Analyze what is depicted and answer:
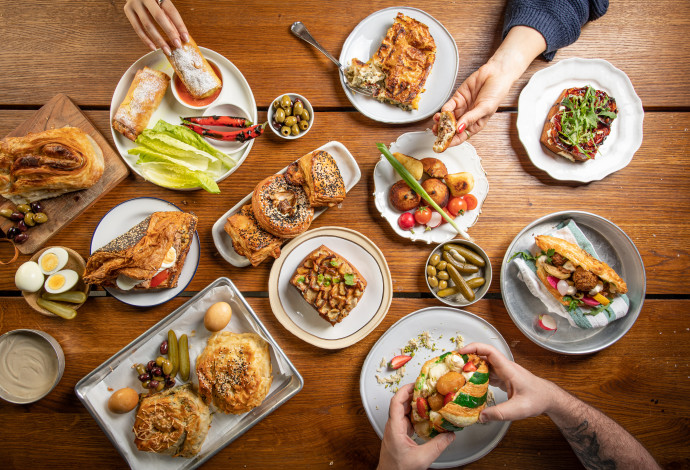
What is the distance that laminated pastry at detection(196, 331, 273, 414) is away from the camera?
2590 mm

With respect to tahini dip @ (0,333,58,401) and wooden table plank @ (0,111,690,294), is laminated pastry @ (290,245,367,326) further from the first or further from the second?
tahini dip @ (0,333,58,401)

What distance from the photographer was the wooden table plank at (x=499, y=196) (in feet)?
9.64

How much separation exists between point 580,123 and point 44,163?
12.0 feet

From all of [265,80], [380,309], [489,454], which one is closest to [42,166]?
[265,80]

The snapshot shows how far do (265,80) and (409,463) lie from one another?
2751mm

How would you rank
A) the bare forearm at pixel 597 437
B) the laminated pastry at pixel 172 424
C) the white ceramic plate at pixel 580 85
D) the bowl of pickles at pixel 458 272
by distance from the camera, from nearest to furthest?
the laminated pastry at pixel 172 424
the bare forearm at pixel 597 437
the bowl of pickles at pixel 458 272
the white ceramic plate at pixel 580 85

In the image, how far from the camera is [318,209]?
290 centimetres

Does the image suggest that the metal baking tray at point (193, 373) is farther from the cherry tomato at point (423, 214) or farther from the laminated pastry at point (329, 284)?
the cherry tomato at point (423, 214)

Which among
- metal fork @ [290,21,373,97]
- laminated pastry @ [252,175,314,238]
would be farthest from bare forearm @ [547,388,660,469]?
metal fork @ [290,21,373,97]

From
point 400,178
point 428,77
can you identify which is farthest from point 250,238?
point 428,77

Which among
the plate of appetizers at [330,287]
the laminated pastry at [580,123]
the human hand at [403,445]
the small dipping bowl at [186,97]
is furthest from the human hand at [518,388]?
the small dipping bowl at [186,97]

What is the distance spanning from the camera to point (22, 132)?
9.27 ft

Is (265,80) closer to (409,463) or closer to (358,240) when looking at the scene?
(358,240)

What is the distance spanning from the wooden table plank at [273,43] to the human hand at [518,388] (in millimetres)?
1857
